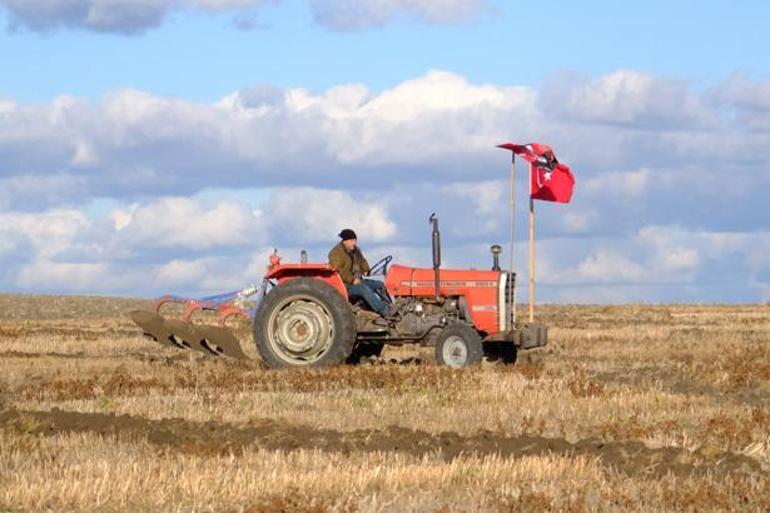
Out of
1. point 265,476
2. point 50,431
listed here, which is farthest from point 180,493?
point 50,431

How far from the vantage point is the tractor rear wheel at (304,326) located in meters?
21.5

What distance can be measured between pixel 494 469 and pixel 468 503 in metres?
1.20

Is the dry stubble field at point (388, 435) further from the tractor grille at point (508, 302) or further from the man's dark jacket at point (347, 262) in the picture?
the man's dark jacket at point (347, 262)

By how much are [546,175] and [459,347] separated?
5869 mm

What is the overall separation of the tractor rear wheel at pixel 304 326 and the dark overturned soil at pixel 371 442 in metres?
7.00

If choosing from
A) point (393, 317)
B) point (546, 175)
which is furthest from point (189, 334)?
point (546, 175)

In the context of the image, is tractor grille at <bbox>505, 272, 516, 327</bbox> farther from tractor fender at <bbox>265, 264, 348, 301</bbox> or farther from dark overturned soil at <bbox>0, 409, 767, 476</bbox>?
dark overturned soil at <bbox>0, 409, 767, 476</bbox>

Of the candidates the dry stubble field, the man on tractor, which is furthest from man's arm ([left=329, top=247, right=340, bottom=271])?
the dry stubble field

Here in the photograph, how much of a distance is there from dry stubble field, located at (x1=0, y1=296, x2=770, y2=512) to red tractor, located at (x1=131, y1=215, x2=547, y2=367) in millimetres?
474

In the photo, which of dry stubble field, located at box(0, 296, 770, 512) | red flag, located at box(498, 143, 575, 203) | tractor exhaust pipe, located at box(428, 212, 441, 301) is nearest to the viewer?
dry stubble field, located at box(0, 296, 770, 512)

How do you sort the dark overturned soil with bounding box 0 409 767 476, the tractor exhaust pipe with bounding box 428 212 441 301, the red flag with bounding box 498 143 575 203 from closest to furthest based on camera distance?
the dark overturned soil with bounding box 0 409 767 476
the tractor exhaust pipe with bounding box 428 212 441 301
the red flag with bounding box 498 143 575 203

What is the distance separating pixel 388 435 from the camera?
13562 mm

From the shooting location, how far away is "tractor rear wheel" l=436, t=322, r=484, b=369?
21359mm

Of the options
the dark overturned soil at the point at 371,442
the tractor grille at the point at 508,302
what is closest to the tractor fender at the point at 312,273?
the tractor grille at the point at 508,302
